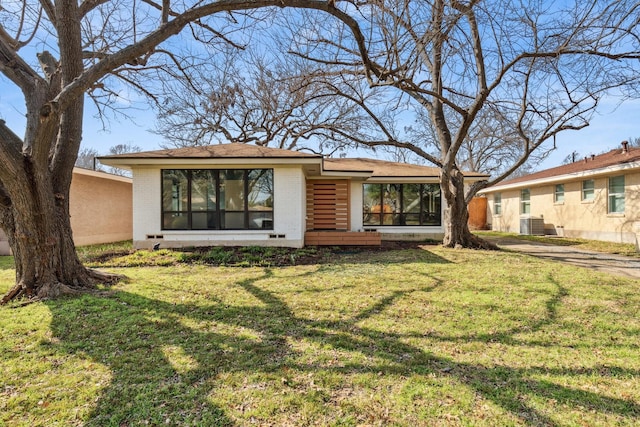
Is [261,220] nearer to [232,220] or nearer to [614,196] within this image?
[232,220]

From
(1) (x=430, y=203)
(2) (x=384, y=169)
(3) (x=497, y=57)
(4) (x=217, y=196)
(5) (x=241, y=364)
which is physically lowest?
(5) (x=241, y=364)

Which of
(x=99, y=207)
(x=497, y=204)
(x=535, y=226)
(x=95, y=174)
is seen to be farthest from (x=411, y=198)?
(x=99, y=207)

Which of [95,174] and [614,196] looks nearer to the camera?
[95,174]

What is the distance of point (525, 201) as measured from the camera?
722 inches

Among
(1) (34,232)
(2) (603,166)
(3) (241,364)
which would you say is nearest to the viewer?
(3) (241,364)

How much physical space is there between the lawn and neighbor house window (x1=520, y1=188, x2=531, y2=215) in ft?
45.8

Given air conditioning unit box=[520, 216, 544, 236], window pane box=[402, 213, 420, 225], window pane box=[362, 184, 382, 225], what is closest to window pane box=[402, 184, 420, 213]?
window pane box=[402, 213, 420, 225]

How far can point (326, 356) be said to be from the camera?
123 inches

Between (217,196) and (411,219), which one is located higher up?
(217,196)

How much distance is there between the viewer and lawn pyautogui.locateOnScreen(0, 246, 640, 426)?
2.29 metres

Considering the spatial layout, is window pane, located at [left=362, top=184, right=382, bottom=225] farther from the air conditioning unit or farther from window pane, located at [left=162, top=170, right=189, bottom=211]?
the air conditioning unit

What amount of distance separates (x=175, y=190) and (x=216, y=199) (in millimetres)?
1306

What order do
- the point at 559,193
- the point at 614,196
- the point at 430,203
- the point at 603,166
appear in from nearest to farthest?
the point at 603,166, the point at 614,196, the point at 430,203, the point at 559,193

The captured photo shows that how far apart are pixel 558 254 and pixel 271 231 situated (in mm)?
8964
